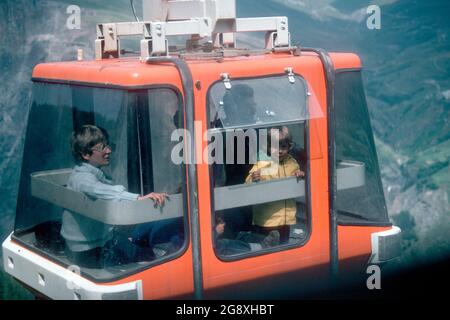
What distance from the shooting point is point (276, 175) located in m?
3.49

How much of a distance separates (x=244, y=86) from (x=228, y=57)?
0.31m

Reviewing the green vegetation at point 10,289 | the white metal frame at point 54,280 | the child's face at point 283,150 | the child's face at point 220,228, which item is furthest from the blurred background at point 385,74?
the child's face at point 283,150

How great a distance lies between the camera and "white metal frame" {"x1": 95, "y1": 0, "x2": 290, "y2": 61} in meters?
3.37

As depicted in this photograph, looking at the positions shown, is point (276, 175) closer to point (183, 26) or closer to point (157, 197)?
point (157, 197)

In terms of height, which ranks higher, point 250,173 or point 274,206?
point 250,173

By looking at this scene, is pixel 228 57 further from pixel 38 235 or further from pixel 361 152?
pixel 38 235

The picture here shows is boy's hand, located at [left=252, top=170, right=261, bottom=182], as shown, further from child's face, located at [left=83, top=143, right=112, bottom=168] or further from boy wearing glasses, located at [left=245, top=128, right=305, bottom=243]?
child's face, located at [left=83, top=143, right=112, bottom=168]

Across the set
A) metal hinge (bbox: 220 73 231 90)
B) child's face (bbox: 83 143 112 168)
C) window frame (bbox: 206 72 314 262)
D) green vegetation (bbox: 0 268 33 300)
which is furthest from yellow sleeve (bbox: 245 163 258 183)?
green vegetation (bbox: 0 268 33 300)

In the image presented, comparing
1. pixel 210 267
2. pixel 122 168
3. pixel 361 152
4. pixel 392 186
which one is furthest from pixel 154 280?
pixel 392 186

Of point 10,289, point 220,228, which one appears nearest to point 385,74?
point 10,289

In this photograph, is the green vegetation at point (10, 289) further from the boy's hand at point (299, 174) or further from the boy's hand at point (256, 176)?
the boy's hand at point (299, 174)

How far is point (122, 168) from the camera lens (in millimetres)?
3051

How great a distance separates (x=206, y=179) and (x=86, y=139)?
62 centimetres

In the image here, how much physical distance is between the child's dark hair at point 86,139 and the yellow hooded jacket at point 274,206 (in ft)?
2.64
